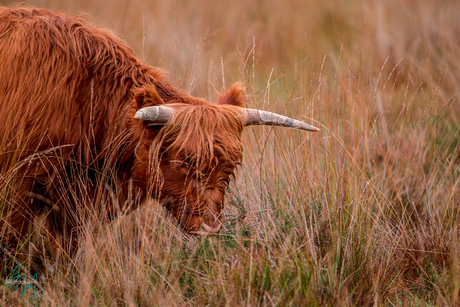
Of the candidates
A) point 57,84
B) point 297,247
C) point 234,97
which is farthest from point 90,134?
point 297,247

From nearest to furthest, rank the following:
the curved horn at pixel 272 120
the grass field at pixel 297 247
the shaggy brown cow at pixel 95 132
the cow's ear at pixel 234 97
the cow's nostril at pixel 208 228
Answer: the grass field at pixel 297 247
the cow's nostril at pixel 208 228
the shaggy brown cow at pixel 95 132
the curved horn at pixel 272 120
the cow's ear at pixel 234 97

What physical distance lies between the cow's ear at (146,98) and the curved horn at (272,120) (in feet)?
2.12

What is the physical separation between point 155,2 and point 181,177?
7.98 metres

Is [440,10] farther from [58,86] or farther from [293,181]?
[58,86]

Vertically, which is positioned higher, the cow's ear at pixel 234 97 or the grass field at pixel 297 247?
the cow's ear at pixel 234 97

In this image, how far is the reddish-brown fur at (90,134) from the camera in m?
3.02

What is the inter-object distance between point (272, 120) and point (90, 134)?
4.29 feet

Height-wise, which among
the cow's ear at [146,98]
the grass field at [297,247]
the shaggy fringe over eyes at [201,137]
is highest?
the cow's ear at [146,98]

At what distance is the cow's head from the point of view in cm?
295

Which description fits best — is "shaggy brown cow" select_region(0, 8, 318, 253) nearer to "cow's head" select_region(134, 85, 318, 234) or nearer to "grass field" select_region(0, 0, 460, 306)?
"cow's head" select_region(134, 85, 318, 234)

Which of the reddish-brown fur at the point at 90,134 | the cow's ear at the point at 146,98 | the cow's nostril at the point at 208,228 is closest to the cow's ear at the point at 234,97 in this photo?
the reddish-brown fur at the point at 90,134

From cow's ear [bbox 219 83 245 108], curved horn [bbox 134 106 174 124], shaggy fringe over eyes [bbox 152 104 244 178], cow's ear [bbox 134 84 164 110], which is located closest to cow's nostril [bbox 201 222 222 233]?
shaggy fringe over eyes [bbox 152 104 244 178]

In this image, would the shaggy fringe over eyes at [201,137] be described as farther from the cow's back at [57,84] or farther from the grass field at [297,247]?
the cow's back at [57,84]

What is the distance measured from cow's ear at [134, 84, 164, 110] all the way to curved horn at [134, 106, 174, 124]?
0.44ft
